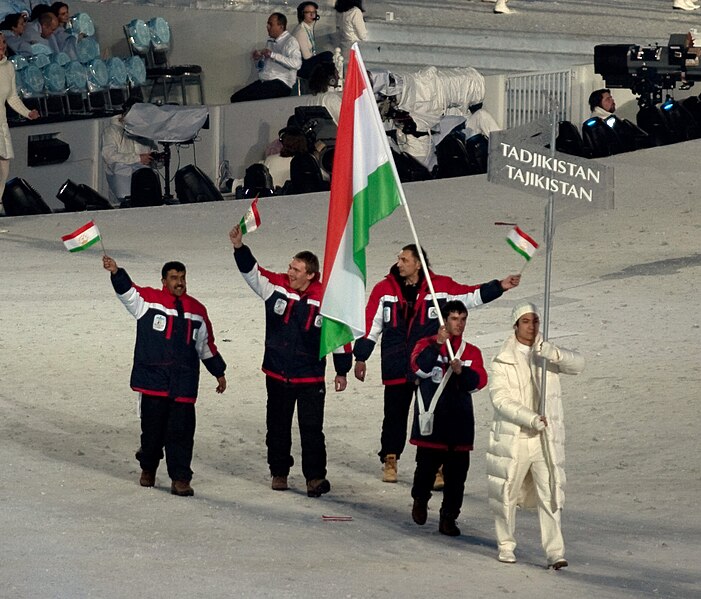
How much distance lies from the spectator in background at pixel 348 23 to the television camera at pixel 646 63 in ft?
12.7

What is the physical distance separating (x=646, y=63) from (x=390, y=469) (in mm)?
13107

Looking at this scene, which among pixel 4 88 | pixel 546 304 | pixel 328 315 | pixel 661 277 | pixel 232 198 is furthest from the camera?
pixel 232 198

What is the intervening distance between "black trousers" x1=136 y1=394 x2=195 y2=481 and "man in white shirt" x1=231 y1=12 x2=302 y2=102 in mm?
13287

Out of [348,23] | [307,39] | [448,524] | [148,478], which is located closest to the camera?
[448,524]

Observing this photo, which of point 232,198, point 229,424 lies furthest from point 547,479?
point 232,198

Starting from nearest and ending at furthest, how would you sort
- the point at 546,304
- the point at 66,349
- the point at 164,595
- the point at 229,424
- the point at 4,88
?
the point at 164,595 → the point at 546,304 → the point at 229,424 → the point at 66,349 → the point at 4,88

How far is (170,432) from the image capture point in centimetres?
905

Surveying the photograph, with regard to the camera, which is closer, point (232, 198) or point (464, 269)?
point (464, 269)

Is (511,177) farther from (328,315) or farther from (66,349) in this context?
(66,349)

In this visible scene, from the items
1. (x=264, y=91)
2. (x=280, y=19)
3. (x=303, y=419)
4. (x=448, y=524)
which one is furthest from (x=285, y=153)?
(x=448, y=524)

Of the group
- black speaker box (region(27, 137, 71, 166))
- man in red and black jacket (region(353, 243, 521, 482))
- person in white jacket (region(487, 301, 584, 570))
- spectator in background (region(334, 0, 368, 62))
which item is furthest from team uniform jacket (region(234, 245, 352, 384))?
spectator in background (region(334, 0, 368, 62))

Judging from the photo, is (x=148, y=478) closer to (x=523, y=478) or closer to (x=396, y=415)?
(x=396, y=415)

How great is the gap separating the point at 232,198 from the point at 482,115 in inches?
147

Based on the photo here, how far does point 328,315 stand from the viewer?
859cm
